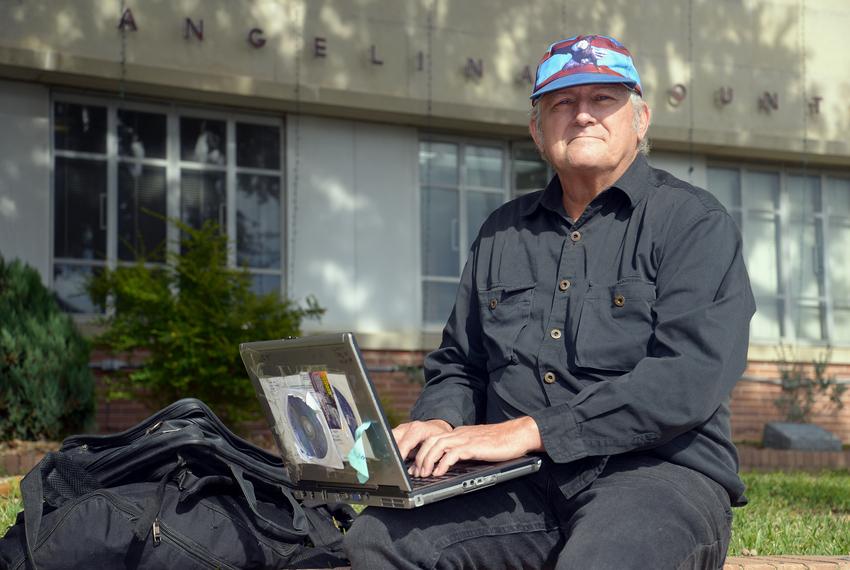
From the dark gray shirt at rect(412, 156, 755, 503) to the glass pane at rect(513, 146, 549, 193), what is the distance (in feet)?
33.4

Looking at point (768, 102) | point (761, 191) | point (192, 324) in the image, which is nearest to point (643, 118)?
point (192, 324)

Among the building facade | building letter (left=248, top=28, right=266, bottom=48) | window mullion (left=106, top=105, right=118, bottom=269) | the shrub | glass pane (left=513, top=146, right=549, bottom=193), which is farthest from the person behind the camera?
the shrub

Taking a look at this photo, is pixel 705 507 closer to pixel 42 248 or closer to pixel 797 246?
pixel 42 248

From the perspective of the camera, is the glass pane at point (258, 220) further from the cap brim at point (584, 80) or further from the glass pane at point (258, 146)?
the cap brim at point (584, 80)

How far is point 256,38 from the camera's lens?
38.9 ft

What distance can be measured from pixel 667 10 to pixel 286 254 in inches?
222

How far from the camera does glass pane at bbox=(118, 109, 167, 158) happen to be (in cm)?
1166

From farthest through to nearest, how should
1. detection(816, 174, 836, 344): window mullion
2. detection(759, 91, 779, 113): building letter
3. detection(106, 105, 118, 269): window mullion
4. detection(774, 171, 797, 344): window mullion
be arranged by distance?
detection(816, 174, 836, 344): window mullion, detection(774, 171, 797, 344): window mullion, detection(759, 91, 779, 113): building letter, detection(106, 105, 118, 269): window mullion

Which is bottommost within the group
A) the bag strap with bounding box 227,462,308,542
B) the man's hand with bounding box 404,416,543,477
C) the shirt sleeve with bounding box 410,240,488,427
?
the bag strap with bounding box 227,462,308,542

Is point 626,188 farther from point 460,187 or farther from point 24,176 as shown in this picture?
point 460,187

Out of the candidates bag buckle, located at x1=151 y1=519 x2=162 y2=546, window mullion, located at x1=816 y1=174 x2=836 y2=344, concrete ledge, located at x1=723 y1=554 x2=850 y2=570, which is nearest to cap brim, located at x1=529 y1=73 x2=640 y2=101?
concrete ledge, located at x1=723 y1=554 x2=850 y2=570

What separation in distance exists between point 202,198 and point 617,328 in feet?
31.0

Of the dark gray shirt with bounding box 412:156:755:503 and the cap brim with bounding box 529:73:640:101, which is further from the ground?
the cap brim with bounding box 529:73:640:101

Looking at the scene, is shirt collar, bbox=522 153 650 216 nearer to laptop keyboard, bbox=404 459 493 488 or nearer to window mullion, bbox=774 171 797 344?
laptop keyboard, bbox=404 459 493 488
